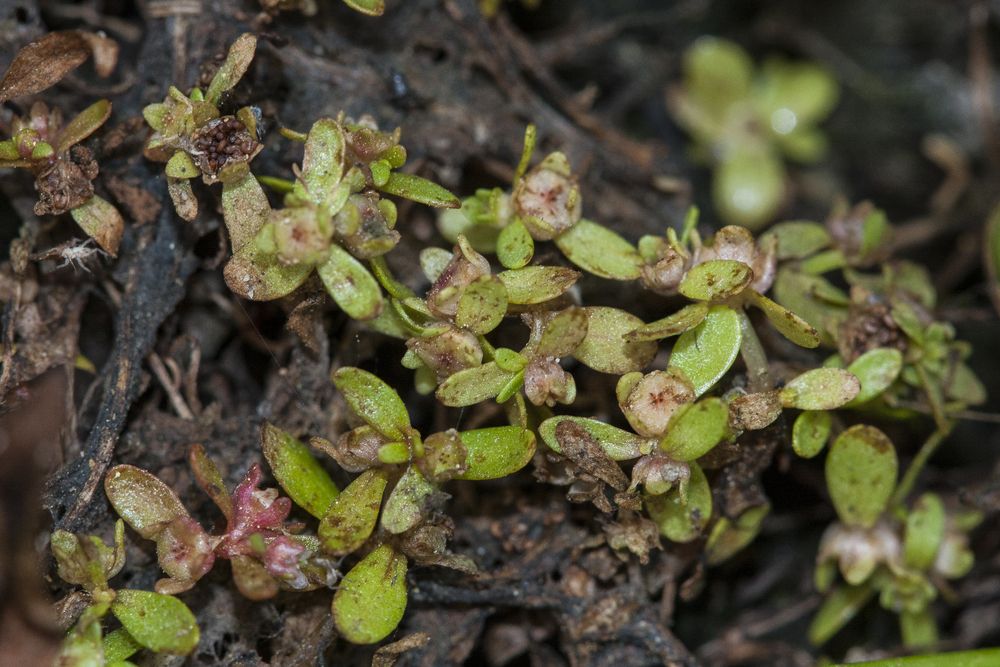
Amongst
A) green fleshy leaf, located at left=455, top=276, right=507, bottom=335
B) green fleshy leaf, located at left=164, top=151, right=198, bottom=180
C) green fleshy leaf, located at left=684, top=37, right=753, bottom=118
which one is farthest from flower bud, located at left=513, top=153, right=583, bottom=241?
green fleshy leaf, located at left=684, top=37, right=753, bottom=118

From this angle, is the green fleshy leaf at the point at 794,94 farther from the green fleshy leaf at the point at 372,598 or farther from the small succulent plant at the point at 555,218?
the green fleshy leaf at the point at 372,598

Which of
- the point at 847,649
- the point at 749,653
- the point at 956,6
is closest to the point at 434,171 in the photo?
the point at 749,653

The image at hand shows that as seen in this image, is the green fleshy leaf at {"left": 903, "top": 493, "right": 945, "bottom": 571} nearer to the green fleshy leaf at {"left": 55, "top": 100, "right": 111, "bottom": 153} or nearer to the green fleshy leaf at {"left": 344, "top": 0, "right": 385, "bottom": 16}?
the green fleshy leaf at {"left": 344, "top": 0, "right": 385, "bottom": 16}

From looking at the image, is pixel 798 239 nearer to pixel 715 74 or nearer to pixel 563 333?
pixel 563 333

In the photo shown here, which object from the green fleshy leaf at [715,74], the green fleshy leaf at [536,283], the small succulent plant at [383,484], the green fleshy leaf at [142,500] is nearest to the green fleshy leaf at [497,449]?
the small succulent plant at [383,484]

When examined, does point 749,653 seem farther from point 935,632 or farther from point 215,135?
point 215,135

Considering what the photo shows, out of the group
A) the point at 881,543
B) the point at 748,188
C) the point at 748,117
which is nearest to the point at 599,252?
the point at 881,543
